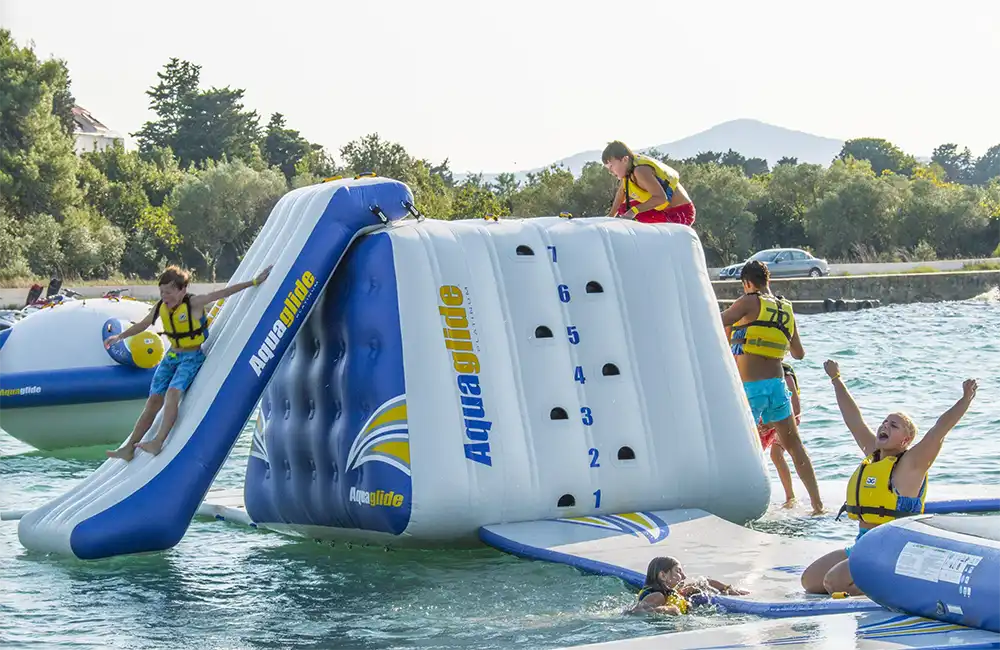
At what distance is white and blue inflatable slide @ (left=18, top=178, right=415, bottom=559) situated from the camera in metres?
7.77

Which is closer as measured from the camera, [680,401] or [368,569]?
[368,569]

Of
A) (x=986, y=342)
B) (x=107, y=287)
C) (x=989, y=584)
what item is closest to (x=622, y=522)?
(x=989, y=584)

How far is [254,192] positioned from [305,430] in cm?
4722

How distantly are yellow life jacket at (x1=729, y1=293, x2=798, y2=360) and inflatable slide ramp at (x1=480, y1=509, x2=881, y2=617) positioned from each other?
146 centimetres

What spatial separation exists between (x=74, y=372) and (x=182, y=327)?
4.72 m

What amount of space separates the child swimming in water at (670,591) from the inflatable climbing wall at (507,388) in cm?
144

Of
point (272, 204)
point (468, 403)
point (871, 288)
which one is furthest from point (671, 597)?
point (272, 204)

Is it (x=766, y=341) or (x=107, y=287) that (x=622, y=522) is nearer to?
(x=766, y=341)

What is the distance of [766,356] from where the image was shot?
9133 mm

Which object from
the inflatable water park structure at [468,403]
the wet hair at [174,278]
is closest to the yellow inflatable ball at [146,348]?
the inflatable water park structure at [468,403]

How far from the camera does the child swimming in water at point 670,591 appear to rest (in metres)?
6.45

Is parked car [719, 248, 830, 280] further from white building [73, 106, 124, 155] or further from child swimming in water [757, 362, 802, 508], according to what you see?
white building [73, 106, 124, 155]

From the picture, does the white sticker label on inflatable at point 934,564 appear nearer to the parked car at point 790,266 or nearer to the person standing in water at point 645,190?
the person standing in water at point 645,190

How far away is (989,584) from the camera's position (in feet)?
17.5
